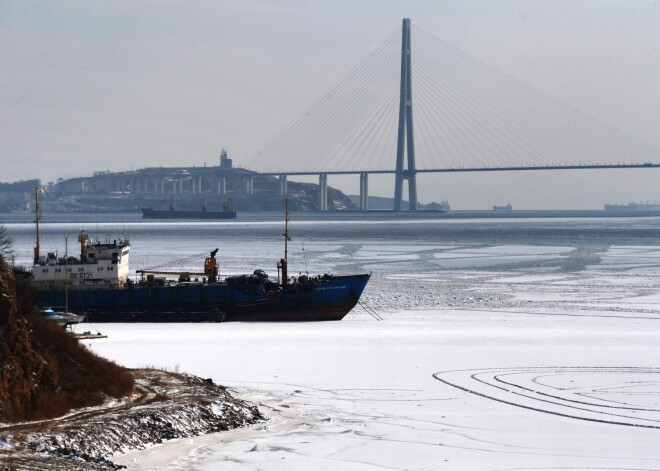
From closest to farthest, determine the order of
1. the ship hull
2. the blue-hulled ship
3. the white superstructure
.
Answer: the ship hull
the blue-hulled ship
the white superstructure

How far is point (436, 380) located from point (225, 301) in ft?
76.3

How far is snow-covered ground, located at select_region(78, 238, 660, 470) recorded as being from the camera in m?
18.8

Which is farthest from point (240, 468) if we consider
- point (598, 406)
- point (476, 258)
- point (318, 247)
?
point (318, 247)

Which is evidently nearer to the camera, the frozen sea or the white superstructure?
the frozen sea

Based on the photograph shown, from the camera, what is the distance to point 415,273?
69438 millimetres

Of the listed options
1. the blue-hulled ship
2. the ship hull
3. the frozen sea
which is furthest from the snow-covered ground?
the blue-hulled ship

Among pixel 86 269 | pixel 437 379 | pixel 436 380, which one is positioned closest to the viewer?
pixel 436 380

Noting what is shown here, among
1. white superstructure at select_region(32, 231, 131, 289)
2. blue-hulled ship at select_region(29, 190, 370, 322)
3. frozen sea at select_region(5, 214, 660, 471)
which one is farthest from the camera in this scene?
white superstructure at select_region(32, 231, 131, 289)

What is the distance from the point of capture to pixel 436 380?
26312mm

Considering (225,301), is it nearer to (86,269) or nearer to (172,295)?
(172,295)

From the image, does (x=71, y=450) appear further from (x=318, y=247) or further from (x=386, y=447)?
(x=318, y=247)

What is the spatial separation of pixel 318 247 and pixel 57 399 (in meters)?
86.5

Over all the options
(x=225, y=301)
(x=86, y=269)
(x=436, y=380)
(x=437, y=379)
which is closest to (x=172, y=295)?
(x=225, y=301)

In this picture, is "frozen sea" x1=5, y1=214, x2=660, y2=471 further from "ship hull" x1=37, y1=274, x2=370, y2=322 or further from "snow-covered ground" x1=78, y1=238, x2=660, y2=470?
"ship hull" x1=37, y1=274, x2=370, y2=322
